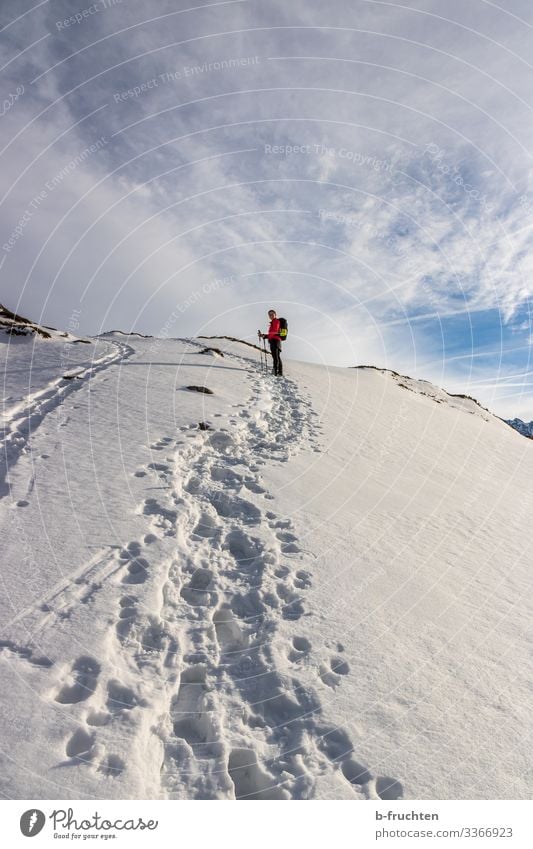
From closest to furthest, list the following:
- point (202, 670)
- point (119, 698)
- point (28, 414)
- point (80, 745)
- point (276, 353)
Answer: point (80, 745) < point (119, 698) < point (202, 670) < point (28, 414) < point (276, 353)

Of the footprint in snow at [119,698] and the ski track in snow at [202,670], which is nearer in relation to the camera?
the ski track in snow at [202,670]

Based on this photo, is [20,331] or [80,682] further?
[20,331]

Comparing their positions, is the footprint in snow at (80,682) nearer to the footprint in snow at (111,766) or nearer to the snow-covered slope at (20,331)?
the footprint in snow at (111,766)

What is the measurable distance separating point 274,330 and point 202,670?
16.1 meters

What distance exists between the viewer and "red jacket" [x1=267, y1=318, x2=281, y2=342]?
63.1 ft

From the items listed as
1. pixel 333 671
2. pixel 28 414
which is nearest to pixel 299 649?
pixel 333 671

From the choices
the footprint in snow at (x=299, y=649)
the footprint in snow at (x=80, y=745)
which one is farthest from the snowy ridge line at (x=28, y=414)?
the footprint in snow at (x=299, y=649)

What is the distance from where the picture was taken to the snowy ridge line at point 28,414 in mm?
8617

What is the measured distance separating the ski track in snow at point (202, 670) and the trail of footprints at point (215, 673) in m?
0.01

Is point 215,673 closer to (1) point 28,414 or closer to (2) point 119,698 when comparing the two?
(2) point 119,698

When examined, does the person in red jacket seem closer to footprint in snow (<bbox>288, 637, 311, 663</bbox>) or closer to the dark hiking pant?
the dark hiking pant

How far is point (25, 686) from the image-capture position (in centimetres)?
405

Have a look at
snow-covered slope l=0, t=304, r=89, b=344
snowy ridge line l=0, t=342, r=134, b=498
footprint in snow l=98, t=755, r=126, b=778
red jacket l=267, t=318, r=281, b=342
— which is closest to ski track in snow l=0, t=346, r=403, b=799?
footprint in snow l=98, t=755, r=126, b=778

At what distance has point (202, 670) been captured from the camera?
Result: 475 cm
